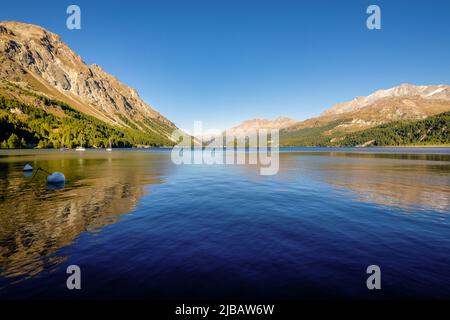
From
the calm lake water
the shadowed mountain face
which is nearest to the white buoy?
the shadowed mountain face

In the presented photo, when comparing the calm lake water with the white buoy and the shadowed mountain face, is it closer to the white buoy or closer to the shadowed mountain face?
the shadowed mountain face

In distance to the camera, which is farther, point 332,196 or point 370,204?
point 332,196

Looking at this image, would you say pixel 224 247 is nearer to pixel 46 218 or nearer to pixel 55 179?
pixel 46 218

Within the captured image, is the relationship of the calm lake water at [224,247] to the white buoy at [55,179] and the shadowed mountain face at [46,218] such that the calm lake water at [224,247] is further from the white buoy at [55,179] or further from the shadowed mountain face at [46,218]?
the white buoy at [55,179]

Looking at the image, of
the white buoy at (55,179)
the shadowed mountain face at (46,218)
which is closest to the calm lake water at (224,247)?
the shadowed mountain face at (46,218)

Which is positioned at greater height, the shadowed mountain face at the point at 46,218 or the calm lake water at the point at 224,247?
the shadowed mountain face at the point at 46,218

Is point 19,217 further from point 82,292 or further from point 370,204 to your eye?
point 370,204

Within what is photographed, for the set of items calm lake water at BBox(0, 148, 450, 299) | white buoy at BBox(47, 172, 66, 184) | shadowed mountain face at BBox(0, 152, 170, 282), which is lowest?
calm lake water at BBox(0, 148, 450, 299)

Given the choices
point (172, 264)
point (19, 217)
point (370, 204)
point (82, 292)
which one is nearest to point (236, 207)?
point (172, 264)

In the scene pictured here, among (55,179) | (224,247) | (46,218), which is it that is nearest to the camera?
(224,247)

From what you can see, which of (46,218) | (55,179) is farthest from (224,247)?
(55,179)

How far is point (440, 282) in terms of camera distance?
12422mm

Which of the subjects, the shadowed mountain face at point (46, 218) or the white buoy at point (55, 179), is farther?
the white buoy at point (55, 179)
